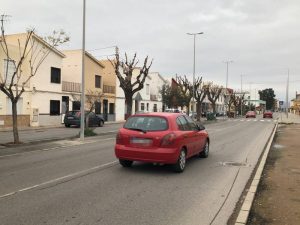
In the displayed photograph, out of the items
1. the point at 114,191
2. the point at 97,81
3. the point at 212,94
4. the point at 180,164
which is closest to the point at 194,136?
the point at 180,164

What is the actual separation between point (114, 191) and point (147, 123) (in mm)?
2884

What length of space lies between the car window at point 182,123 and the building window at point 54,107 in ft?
89.5

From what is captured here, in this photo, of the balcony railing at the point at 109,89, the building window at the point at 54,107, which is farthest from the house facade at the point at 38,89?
the balcony railing at the point at 109,89

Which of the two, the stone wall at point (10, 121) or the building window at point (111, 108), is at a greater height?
the building window at point (111, 108)

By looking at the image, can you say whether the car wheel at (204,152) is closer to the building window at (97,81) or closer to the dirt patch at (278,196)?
the dirt patch at (278,196)

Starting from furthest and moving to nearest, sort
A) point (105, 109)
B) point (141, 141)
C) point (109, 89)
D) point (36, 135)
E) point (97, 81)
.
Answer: point (109, 89)
point (105, 109)
point (97, 81)
point (36, 135)
point (141, 141)

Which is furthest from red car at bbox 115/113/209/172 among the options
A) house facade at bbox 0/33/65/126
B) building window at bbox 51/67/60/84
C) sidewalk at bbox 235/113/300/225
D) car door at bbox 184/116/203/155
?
building window at bbox 51/67/60/84

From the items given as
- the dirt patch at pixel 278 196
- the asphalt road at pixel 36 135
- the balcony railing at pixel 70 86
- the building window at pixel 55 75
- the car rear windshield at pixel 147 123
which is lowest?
the asphalt road at pixel 36 135

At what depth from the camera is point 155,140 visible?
10336 mm

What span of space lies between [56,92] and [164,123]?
29.0 metres

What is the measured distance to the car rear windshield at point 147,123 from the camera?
35.0 feet

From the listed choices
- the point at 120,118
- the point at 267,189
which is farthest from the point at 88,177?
the point at 120,118

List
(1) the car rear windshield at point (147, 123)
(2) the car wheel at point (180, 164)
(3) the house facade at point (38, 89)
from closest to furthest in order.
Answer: (2) the car wheel at point (180, 164)
(1) the car rear windshield at point (147, 123)
(3) the house facade at point (38, 89)

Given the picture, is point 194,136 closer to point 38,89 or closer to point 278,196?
point 278,196
